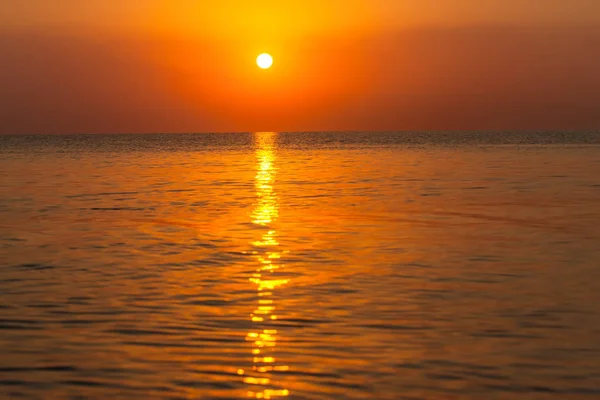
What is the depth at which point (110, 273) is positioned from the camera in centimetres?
1575

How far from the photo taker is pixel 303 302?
42.5 ft

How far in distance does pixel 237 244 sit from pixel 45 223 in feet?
21.4

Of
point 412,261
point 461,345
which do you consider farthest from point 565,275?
point 461,345

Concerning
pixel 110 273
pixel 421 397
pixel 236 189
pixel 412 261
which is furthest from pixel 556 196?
pixel 421 397

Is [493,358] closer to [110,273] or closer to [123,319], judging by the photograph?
[123,319]

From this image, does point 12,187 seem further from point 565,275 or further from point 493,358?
point 493,358

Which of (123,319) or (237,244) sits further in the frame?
(237,244)

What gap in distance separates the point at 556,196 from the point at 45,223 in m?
15.7

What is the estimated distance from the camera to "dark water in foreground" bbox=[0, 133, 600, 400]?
919 cm

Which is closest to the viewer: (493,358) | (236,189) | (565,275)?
(493,358)

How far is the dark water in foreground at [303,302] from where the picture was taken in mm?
9188

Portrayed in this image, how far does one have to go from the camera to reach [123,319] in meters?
11.9

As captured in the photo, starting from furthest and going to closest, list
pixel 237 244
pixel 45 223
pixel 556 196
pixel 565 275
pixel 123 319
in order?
pixel 556 196 → pixel 45 223 → pixel 237 244 → pixel 565 275 → pixel 123 319

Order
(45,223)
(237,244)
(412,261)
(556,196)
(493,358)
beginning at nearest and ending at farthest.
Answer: (493,358) → (412,261) → (237,244) → (45,223) → (556,196)
